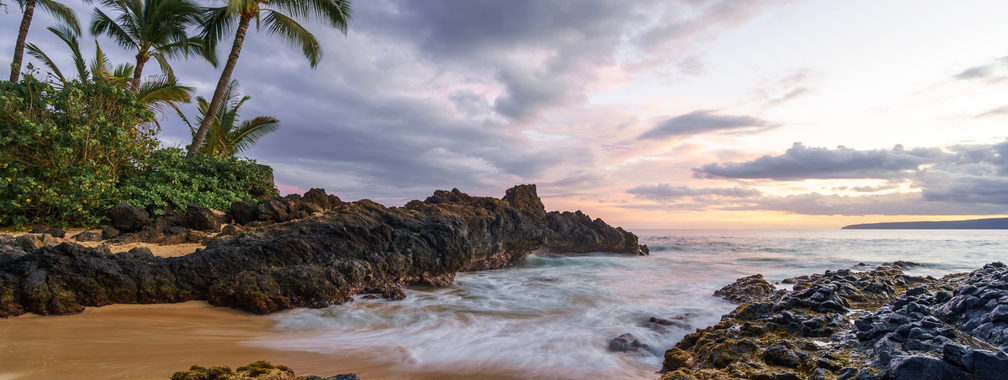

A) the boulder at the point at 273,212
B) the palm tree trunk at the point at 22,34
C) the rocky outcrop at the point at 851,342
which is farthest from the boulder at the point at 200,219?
the palm tree trunk at the point at 22,34

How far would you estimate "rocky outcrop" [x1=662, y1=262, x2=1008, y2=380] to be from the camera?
8.54 feet

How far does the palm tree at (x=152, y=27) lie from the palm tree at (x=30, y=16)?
3.15 feet

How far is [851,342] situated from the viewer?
3.59 metres

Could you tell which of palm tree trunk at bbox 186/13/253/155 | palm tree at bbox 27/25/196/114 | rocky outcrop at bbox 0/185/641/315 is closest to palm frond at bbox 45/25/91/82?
palm tree at bbox 27/25/196/114

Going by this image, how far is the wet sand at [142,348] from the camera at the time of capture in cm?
340

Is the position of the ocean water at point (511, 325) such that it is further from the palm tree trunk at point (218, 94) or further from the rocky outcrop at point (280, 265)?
the palm tree trunk at point (218, 94)

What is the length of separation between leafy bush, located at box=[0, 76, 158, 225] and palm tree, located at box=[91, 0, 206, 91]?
7336 mm

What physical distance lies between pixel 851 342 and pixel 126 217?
37.3 ft

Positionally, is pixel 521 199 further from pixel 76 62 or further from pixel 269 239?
pixel 76 62

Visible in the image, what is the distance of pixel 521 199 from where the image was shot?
1622 centimetres

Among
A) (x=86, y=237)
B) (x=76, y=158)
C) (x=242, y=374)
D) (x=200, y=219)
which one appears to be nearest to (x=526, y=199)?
(x=200, y=219)

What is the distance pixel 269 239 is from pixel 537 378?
17.1ft

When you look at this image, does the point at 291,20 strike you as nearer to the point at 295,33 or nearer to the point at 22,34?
the point at 295,33

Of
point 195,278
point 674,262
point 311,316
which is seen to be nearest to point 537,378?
point 311,316
